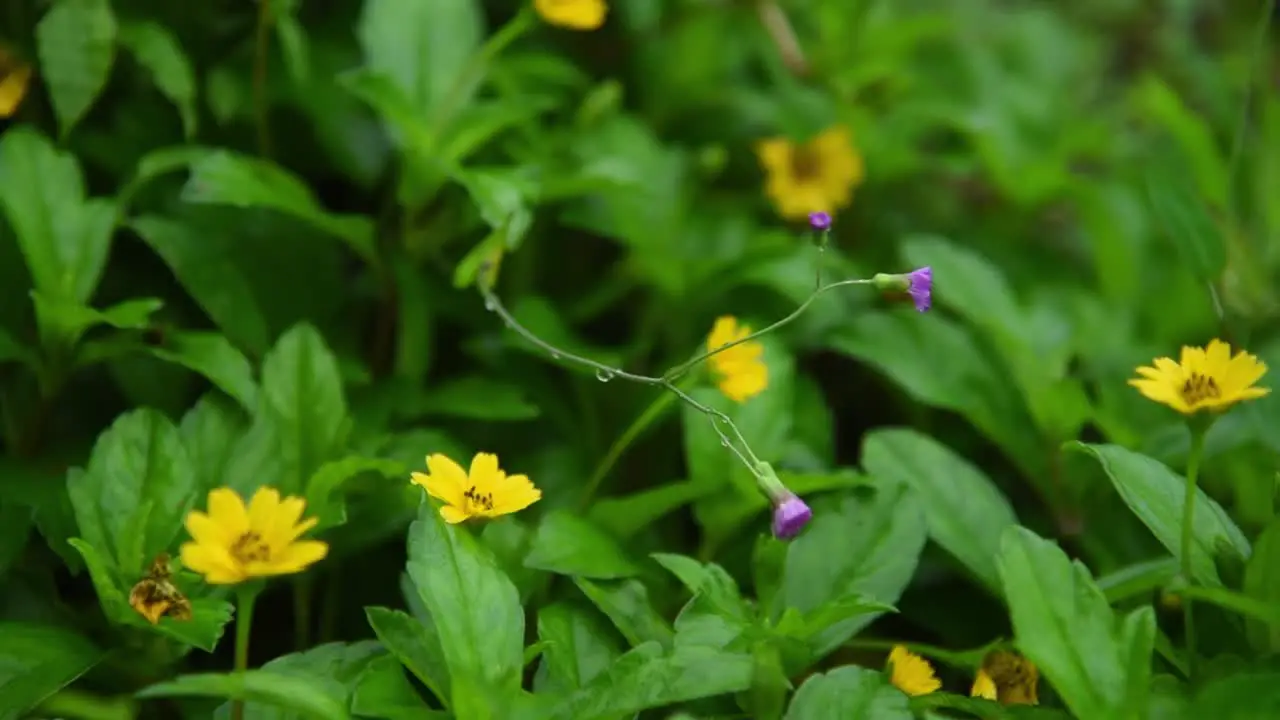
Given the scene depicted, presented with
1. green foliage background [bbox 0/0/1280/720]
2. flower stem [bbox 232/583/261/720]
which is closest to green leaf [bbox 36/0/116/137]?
green foliage background [bbox 0/0/1280/720]

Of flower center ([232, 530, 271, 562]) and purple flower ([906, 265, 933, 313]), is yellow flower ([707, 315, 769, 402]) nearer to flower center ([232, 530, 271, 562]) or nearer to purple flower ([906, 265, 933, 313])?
purple flower ([906, 265, 933, 313])

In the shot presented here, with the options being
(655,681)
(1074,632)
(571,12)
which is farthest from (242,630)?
(571,12)

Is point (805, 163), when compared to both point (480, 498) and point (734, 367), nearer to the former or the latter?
point (734, 367)

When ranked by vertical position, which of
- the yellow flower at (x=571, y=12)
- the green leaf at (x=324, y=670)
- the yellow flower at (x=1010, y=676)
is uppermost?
the yellow flower at (x=571, y=12)

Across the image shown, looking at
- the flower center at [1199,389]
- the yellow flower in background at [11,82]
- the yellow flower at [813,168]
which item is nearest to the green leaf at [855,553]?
the flower center at [1199,389]

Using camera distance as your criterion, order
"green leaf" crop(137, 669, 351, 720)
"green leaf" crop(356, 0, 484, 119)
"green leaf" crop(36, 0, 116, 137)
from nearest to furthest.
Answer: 1. "green leaf" crop(137, 669, 351, 720)
2. "green leaf" crop(36, 0, 116, 137)
3. "green leaf" crop(356, 0, 484, 119)

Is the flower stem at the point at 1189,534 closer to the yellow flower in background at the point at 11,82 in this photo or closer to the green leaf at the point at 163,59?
the green leaf at the point at 163,59

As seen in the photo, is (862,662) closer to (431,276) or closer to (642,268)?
(642,268)
